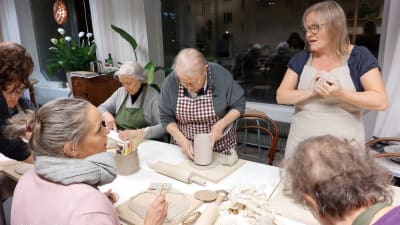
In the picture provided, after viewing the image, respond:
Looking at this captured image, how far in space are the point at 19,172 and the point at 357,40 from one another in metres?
2.67

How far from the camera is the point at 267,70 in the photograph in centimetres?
315

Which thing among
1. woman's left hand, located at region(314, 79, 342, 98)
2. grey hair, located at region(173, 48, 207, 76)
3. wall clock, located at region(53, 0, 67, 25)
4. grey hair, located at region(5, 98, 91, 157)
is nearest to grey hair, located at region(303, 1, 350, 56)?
woman's left hand, located at region(314, 79, 342, 98)

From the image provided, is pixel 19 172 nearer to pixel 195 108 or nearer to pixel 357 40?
pixel 195 108

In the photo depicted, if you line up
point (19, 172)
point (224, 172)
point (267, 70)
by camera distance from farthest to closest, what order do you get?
point (267, 70) < point (19, 172) < point (224, 172)

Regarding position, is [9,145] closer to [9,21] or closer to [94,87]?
[94,87]

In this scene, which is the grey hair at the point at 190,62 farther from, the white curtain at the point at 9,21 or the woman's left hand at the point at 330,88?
the white curtain at the point at 9,21

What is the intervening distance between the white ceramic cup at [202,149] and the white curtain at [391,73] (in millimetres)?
1494

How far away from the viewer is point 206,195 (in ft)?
3.99

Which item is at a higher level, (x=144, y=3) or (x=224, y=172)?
(x=144, y=3)

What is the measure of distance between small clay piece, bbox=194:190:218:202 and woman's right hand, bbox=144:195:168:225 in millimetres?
209

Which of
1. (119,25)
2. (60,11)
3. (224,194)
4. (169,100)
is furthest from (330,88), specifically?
(60,11)

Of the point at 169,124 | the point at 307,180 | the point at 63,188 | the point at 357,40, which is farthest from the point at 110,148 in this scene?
the point at 357,40

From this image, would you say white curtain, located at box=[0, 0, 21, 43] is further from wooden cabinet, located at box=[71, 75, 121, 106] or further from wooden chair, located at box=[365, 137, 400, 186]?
wooden chair, located at box=[365, 137, 400, 186]

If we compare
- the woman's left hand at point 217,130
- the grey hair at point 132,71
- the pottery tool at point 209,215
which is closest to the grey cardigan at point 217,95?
the woman's left hand at point 217,130
